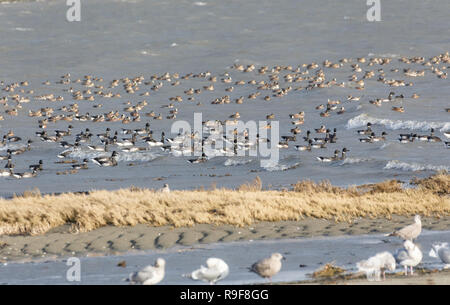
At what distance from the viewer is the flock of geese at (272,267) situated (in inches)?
537

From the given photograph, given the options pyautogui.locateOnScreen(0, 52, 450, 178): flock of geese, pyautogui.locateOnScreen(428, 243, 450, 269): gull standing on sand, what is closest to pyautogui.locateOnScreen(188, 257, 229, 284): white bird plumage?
pyautogui.locateOnScreen(428, 243, 450, 269): gull standing on sand

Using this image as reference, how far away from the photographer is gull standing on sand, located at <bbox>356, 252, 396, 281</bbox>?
573 inches

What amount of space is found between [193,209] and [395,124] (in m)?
29.9

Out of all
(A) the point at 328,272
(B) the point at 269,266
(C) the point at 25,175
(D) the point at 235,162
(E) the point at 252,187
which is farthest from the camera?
(D) the point at 235,162

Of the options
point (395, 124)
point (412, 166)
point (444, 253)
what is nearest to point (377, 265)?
point (444, 253)

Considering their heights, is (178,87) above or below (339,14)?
below

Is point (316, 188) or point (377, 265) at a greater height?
point (377, 265)

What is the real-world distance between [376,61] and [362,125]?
24.9 meters

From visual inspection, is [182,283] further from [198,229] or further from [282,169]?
[282,169]

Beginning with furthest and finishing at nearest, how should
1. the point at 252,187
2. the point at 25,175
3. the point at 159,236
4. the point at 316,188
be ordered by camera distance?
the point at 25,175
the point at 252,187
the point at 316,188
the point at 159,236

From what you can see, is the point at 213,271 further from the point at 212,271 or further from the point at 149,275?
the point at 149,275

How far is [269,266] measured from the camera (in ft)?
46.4

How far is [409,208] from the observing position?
23.5m

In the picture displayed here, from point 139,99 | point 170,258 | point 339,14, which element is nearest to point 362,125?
point 139,99
